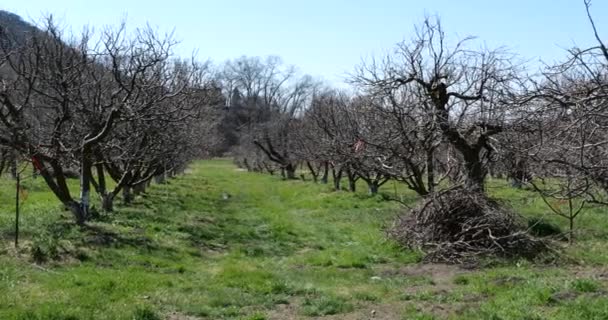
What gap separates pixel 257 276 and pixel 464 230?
4503mm

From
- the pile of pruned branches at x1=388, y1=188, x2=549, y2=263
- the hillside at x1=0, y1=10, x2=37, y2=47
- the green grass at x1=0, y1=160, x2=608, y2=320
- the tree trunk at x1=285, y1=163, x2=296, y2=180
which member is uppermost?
the hillside at x1=0, y1=10, x2=37, y2=47

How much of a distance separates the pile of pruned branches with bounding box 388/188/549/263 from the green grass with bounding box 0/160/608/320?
1.77 feet

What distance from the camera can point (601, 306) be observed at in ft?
25.0

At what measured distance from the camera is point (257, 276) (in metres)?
10.5

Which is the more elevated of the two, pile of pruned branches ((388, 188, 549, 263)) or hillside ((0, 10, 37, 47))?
hillside ((0, 10, 37, 47))

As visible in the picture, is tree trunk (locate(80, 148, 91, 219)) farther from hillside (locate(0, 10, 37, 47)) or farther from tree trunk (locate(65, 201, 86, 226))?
hillside (locate(0, 10, 37, 47))

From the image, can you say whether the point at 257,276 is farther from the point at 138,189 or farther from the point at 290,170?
the point at 290,170

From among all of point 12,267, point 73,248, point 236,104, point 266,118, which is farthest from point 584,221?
point 236,104

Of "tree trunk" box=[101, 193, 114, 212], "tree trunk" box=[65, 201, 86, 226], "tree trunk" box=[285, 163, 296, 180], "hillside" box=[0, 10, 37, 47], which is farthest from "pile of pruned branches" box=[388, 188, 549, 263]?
"tree trunk" box=[285, 163, 296, 180]

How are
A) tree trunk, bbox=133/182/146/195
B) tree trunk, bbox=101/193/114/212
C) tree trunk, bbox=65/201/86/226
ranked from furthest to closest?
tree trunk, bbox=133/182/146/195 → tree trunk, bbox=101/193/114/212 → tree trunk, bbox=65/201/86/226

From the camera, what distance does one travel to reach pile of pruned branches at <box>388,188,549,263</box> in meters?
12.2

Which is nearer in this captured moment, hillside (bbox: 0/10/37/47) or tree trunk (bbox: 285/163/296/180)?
hillside (bbox: 0/10/37/47)

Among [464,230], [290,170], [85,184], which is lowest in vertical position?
[464,230]

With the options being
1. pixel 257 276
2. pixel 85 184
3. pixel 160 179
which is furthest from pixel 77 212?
pixel 160 179
